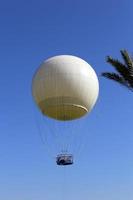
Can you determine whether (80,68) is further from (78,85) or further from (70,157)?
(70,157)

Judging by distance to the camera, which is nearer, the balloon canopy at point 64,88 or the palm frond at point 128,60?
the balloon canopy at point 64,88

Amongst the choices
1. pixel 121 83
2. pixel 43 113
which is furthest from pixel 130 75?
pixel 43 113

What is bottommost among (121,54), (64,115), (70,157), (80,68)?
(70,157)

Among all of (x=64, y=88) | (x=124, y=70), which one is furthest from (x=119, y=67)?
(x=64, y=88)

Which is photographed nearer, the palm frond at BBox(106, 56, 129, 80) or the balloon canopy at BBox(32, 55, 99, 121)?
the balloon canopy at BBox(32, 55, 99, 121)

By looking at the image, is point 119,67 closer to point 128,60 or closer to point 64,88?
point 128,60

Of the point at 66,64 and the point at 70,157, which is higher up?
the point at 66,64
